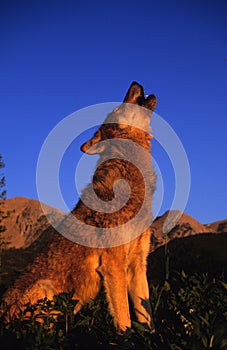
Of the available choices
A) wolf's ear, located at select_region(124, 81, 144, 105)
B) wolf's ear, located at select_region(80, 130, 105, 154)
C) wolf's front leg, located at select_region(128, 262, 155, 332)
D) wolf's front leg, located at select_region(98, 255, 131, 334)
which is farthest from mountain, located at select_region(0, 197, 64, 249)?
wolf's front leg, located at select_region(98, 255, 131, 334)

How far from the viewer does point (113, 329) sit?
18.3 ft

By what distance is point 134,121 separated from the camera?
305 inches

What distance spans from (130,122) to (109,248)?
265 cm

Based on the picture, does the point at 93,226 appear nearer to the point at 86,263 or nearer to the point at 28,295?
the point at 86,263

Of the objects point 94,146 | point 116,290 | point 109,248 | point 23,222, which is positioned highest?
point 23,222

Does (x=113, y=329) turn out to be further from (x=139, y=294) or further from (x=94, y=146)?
(x=94, y=146)

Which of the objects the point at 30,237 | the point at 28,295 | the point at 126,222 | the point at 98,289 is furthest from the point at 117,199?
the point at 30,237

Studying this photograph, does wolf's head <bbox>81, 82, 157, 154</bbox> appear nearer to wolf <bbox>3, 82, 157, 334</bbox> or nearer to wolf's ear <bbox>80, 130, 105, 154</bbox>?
wolf's ear <bbox>80, 130, 105, 154</bbox>

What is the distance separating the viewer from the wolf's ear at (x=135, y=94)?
7.80 metres

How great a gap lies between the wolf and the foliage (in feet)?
0.76

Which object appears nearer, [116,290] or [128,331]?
[128,331]

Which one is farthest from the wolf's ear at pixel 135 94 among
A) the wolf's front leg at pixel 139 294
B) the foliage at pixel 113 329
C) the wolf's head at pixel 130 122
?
the foliage at pixel 113 329

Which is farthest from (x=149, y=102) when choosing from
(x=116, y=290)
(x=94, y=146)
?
(x=116, y=290)

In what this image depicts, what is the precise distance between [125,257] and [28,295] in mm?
1443
